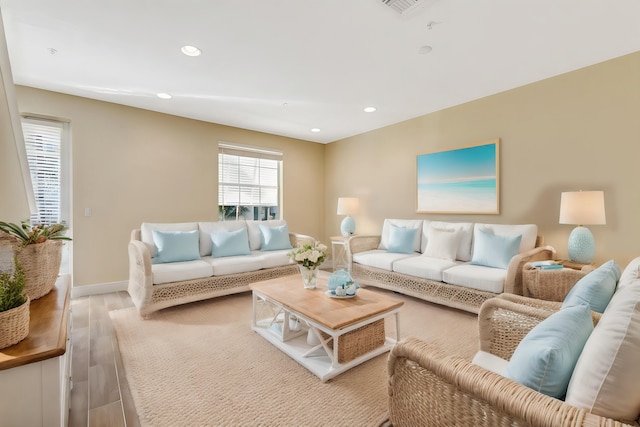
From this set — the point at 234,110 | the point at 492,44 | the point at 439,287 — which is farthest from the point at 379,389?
the point at 234,110

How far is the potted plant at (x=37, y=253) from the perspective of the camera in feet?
4.52

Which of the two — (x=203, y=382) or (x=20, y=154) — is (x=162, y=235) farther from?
(x=203, y=382)

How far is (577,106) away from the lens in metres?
2.88

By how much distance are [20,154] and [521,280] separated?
406 centimetres

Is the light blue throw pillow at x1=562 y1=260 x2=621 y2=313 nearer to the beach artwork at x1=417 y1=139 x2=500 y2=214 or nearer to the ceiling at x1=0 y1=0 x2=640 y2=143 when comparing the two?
the ceiling at x1=0 y1=0 x2=640 y2=143

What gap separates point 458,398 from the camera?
0.96m

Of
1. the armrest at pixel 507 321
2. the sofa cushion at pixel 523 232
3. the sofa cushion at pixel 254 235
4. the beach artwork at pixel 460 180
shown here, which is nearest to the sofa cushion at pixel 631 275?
the armrest at pixel 507 321

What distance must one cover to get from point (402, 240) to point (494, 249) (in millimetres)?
1135

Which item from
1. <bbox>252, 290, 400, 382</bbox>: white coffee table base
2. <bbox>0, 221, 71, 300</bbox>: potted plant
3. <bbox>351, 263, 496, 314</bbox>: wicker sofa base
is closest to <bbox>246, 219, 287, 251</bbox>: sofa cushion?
<bbox>351, 263, 496, 314</bbox>: wicker sofa base

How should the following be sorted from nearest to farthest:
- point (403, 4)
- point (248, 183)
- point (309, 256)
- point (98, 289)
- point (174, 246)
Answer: point (403, 4) → point (309, 256) → point (174, 246) → point (98, 289) → point (248, 183)

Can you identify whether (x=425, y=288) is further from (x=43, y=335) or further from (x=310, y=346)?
(x=43, y=335)

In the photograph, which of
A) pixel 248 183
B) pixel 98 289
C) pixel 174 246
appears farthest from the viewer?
pixel 248 183

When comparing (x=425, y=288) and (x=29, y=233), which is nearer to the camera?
(x=29, y=233)

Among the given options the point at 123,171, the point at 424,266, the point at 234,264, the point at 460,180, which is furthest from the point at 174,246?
the point at 460,180
